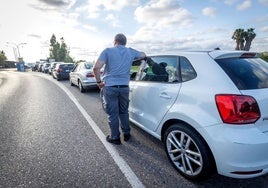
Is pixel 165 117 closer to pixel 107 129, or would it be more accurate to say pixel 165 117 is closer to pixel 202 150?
pixel 202 150

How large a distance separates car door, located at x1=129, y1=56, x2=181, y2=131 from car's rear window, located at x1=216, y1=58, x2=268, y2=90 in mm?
657

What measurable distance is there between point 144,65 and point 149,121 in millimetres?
1106

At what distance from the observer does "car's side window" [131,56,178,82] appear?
3.11m

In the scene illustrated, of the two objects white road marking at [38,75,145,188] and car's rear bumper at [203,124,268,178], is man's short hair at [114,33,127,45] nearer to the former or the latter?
white road marking at [38,75,145,188]

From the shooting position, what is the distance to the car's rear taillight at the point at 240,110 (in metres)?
2.20

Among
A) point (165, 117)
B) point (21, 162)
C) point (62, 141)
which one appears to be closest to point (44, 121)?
point (62, 141)

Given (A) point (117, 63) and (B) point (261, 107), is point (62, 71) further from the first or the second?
(B) point (261, 107)

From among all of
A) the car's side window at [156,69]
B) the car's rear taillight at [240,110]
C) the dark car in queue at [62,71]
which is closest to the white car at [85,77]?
the car's side window at [156,69]

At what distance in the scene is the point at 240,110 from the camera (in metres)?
2.20

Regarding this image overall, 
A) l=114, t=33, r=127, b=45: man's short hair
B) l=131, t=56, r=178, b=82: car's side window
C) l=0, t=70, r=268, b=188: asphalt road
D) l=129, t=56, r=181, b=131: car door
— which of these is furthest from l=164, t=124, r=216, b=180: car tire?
l=114, t=33, r=127, b=45: man's short hair

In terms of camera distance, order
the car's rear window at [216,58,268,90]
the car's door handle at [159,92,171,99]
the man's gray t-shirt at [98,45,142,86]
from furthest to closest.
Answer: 1. the man's gray t-shirt at [98,45,142,86]
2. the car's door handle at [159,92,171,99]
3. the car's rear window at [216,58,268,90]

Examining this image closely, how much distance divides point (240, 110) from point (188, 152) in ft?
2.90

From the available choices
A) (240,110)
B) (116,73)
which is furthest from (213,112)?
(116,73)

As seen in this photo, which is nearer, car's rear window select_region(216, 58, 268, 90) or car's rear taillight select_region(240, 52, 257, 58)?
car's rear window select_region(216, 58, 268, 90)
